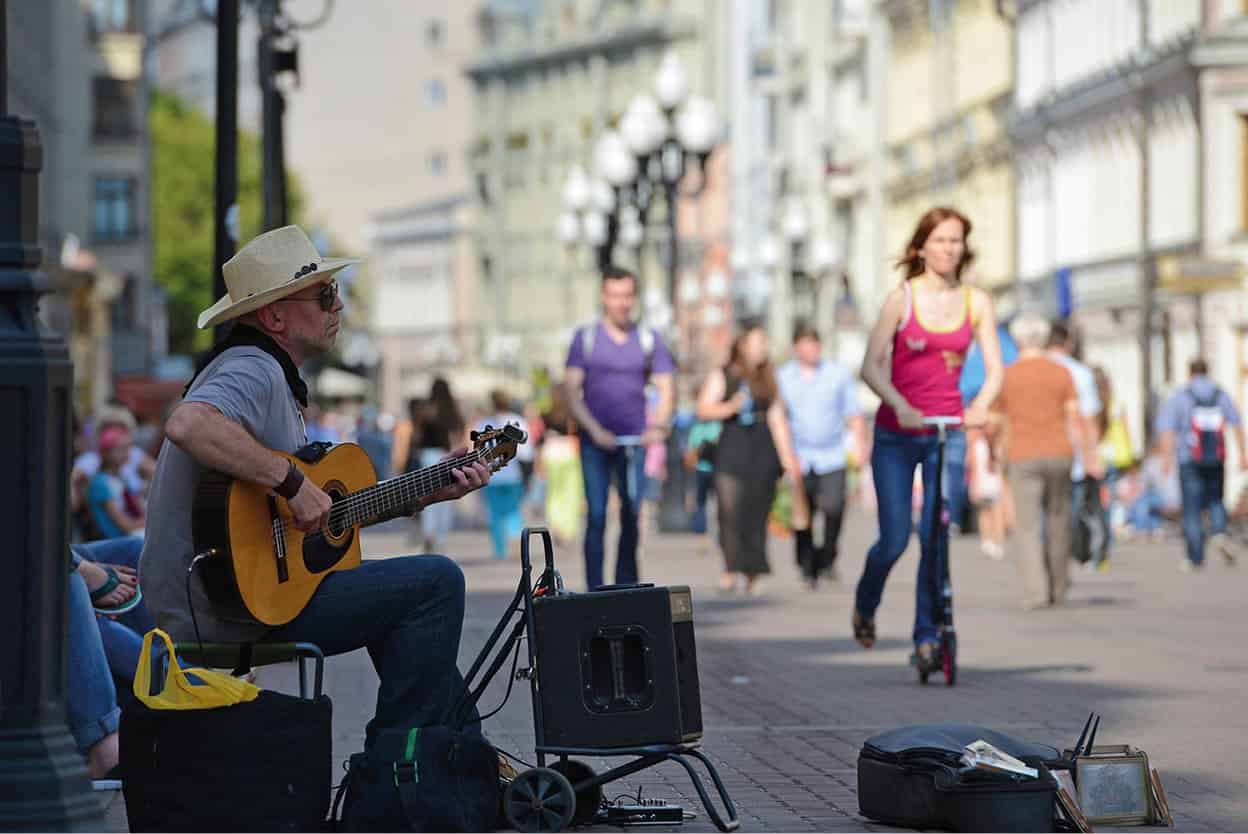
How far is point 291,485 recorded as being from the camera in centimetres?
789

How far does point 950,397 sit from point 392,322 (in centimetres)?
13805

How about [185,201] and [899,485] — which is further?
[185,201]

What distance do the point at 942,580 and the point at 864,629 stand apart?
1.14 meters

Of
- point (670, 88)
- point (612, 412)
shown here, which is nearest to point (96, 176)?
point (670, 88)

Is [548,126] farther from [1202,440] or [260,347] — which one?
[260,347]

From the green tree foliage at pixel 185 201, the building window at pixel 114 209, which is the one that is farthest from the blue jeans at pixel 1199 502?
the green tree foliage at pixel 185 201

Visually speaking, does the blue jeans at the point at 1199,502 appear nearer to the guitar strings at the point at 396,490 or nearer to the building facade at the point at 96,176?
the guitar strings at the point at 396,490

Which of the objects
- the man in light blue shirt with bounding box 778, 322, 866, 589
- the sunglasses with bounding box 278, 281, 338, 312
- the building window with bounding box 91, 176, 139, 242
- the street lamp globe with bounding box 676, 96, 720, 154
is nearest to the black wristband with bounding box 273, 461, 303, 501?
the sunglasses with bounding box 278, 281, 338, 312

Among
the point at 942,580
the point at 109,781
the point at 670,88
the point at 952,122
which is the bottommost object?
the point at 109,781

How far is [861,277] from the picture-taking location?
75.3m

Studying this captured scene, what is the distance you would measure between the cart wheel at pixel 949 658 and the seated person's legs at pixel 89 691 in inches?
181

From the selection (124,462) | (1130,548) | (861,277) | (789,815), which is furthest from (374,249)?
(789,815)

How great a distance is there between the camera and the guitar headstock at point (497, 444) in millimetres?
8281

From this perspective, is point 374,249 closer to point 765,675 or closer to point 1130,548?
point 1130,548
